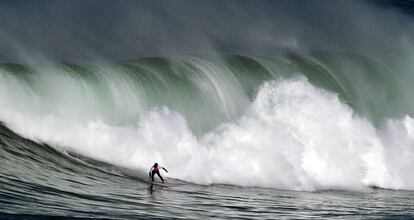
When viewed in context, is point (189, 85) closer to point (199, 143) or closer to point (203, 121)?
point (203, 121)

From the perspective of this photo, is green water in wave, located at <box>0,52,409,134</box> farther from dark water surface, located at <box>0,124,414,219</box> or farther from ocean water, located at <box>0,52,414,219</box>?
dark water surface, located at <box>0,124,414,219</box>

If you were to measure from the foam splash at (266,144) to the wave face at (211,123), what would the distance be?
29mm

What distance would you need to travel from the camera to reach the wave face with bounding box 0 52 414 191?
2155cm

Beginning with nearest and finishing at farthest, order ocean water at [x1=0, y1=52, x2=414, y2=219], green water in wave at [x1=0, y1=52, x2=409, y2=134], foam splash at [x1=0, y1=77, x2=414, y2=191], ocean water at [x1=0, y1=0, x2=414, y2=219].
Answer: ocean water at [x1=0, y1=52, x2=414, y2=219]
ocean water at [x1=0, y1=0, x2=414, y2=219]
foam splash at [x1=0, y1=77, x2=414, y2=191]
green water in wave at [x1=0, y1=52, x2=409, y2=134]

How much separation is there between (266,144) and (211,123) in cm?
245

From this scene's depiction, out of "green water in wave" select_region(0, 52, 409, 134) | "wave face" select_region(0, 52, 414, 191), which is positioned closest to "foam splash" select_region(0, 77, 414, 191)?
"wave face" select_region(0, 52, 414, 191)

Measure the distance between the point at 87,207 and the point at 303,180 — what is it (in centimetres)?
790

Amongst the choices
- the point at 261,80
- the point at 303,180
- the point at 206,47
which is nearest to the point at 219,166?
the point at 303,180

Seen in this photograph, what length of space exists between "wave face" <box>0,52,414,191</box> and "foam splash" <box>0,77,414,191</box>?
0.03 m

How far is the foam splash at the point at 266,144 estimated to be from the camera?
2138 centimetres

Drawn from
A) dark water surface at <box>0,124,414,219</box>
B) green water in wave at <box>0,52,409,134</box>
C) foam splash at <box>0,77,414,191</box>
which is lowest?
dark water surface at <box>0,124,414,219</box>

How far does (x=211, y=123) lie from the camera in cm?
2466

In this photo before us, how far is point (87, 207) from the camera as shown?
15.2 meters

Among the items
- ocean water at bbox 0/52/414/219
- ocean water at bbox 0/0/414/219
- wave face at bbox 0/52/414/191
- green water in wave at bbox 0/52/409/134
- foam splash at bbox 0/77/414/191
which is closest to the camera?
ocean water at bbox 0/52/414/219
